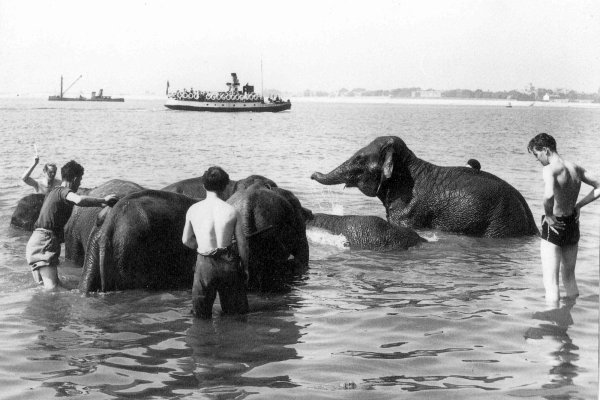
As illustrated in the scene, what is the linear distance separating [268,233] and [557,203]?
11.0ft

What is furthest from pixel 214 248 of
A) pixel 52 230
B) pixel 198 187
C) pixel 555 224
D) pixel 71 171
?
pixel 198 187

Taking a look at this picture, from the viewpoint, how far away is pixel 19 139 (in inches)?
2088

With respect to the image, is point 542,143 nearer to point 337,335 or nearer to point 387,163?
point 337,335

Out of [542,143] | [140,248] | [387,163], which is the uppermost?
[542,143]

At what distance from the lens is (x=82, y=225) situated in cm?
1094

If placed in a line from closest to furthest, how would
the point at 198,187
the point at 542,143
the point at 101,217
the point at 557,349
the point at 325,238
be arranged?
the point at 557,349 → the point at 542,143 → the point at 101,217 → the point at 198,187 → the point at 325,238

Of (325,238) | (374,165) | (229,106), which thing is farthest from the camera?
(229,106)

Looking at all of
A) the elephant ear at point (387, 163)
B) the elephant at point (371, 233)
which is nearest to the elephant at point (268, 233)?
the elephant at point (371, 233)

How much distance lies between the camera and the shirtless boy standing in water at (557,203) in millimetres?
8039

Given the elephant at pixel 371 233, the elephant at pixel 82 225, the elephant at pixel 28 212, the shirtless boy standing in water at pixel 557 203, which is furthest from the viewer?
the elephant at pixel 28 212

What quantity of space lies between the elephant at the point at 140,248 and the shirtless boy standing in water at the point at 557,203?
413 centimetres

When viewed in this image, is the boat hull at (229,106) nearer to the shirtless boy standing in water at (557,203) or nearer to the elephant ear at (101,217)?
A: the elephant ear at (101,217)

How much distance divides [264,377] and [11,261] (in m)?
6.32

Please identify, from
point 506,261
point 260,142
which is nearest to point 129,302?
point 506,261
